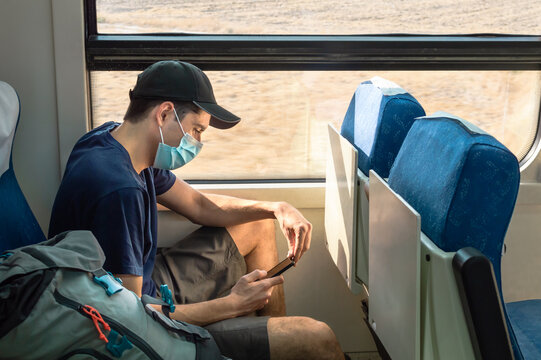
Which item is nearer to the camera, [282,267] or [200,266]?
[282,267]

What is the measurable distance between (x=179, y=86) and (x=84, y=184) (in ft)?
1.46

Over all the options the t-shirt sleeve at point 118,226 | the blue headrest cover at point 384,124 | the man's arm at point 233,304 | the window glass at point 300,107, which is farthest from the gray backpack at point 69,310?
the window glass at point 300,107

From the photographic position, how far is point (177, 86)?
2121 mm

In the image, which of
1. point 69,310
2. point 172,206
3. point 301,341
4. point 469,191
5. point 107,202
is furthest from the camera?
point 172,206

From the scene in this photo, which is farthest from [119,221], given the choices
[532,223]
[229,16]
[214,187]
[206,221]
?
[532,223]

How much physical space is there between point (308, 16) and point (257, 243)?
94cm

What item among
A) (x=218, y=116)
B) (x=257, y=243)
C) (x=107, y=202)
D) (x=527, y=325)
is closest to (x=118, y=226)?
(x=107, y=202)

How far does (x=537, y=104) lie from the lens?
2.87 m

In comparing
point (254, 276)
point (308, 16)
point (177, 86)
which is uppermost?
point (308, 16)

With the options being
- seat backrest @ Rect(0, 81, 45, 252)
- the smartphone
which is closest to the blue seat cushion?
the smartphone

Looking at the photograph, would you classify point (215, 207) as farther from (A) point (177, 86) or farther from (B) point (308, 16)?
(B) point (308, 16)

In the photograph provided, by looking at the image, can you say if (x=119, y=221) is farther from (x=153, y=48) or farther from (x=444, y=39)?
(x=444, y=39)

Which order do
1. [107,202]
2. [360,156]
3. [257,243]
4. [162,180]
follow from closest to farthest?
[107,202] → [360,156] → [162,180] → [257,243]

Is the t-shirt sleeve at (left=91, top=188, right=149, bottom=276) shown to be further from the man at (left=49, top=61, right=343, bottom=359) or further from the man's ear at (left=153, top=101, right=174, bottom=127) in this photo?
the man's ear at (left=153, top=101, right=174, bottom=127)
